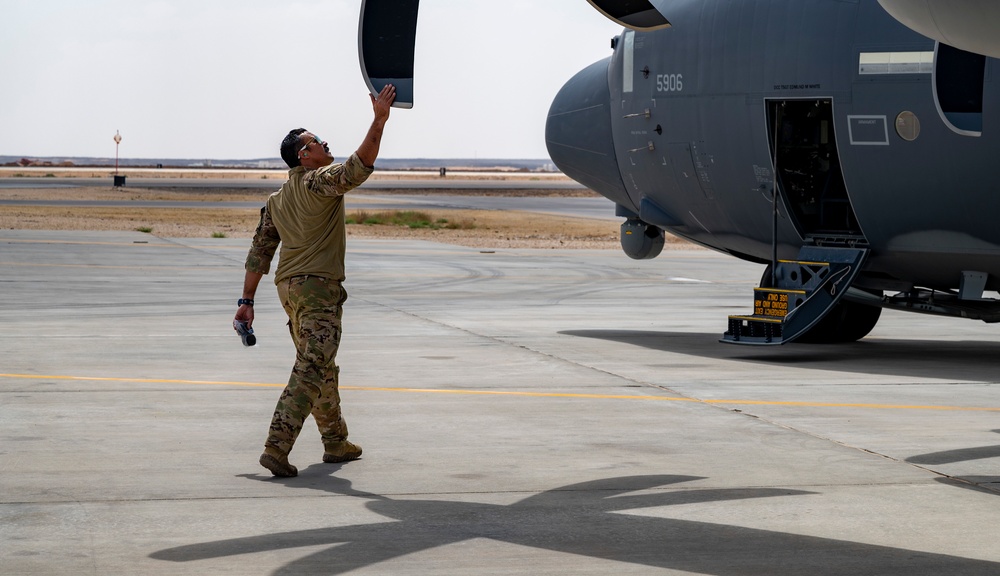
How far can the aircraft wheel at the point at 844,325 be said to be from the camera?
18.1 metres

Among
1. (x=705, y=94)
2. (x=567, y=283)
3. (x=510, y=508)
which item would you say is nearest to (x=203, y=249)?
(x=567, y=283)

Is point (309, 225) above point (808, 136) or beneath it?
beneath

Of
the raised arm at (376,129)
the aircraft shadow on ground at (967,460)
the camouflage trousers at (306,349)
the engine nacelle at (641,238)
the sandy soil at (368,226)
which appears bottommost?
the sandy soil at (368,226)

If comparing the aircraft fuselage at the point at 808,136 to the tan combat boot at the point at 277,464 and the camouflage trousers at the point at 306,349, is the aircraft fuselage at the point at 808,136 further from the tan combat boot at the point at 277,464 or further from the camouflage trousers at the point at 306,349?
the tan combat boot at the point at 277,464

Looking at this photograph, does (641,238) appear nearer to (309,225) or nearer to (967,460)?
(967,460)

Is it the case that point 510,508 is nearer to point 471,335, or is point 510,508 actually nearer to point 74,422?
point 74,422

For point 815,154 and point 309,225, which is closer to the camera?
point 309,225

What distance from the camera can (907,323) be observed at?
21109 mm

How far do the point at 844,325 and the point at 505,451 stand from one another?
9.35m

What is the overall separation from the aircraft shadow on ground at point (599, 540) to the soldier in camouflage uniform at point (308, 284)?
839 millimetres

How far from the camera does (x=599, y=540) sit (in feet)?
24.6

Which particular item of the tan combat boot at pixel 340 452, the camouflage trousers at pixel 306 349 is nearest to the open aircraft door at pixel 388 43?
the camouflage trousers at pixel 306 349

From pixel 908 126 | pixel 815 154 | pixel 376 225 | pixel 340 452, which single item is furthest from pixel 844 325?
pixel 376 225

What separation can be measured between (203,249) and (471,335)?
20.7 meters
